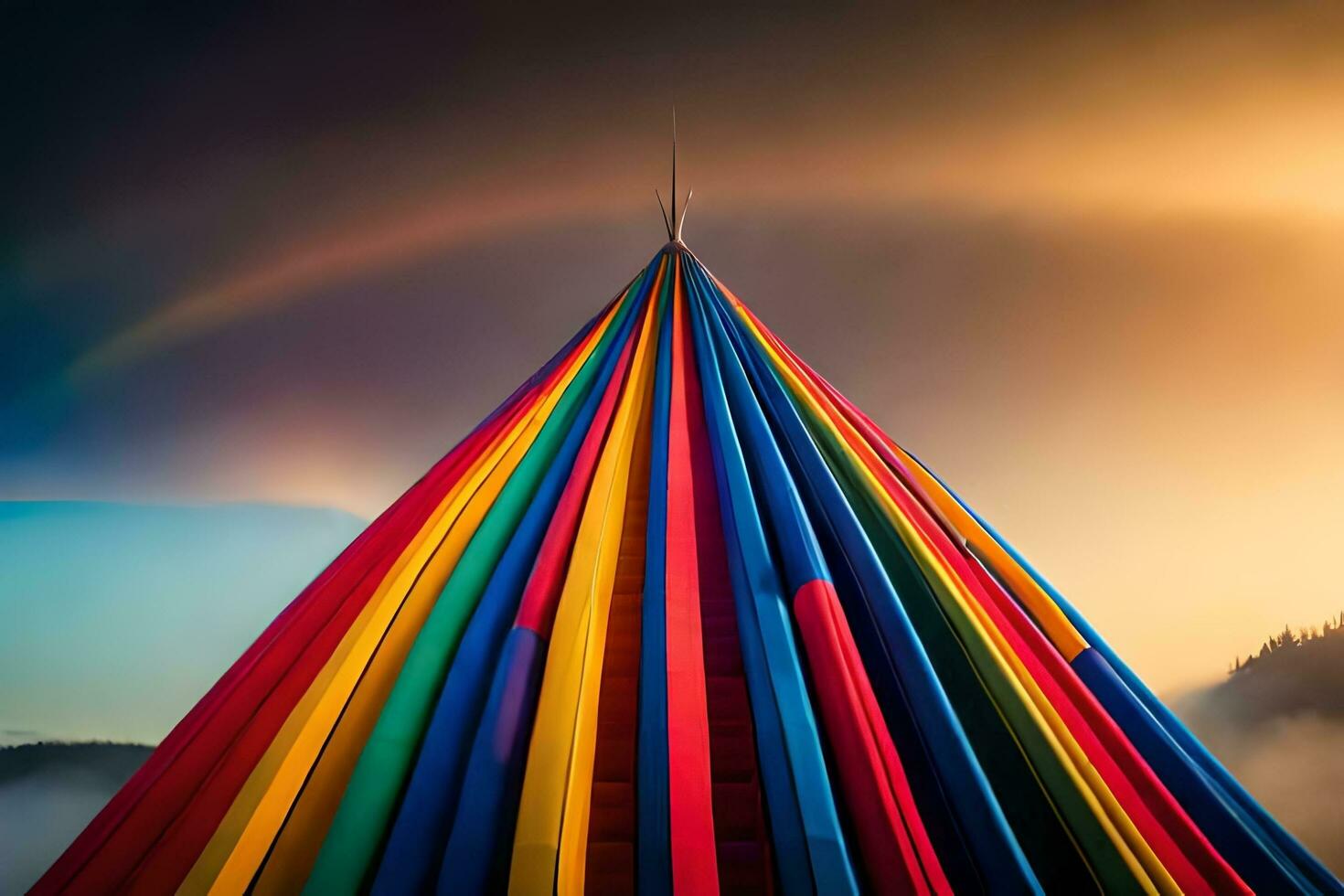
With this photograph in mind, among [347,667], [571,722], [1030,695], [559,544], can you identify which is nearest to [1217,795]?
[1030,695]

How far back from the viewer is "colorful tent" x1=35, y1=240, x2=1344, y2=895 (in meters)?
1.02

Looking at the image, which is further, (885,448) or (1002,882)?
(885,448)

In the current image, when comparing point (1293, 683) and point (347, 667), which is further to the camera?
point (1293, 683)

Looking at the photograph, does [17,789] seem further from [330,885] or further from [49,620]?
[330,885]

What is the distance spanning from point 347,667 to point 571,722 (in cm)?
48

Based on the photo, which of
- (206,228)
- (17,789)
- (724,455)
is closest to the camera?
(724,455)

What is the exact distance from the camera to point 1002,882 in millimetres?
980

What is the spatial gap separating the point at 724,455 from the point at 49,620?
524cm

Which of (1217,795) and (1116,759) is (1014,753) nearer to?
(1116,759)

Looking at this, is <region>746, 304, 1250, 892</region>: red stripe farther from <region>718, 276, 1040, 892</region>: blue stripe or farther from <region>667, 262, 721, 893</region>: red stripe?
<region>667, 262, 721, 893</region>: red stripe

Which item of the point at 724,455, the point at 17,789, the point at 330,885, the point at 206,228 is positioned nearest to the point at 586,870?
the point at 330,885

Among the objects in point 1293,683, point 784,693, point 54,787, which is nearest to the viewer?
point 784,693

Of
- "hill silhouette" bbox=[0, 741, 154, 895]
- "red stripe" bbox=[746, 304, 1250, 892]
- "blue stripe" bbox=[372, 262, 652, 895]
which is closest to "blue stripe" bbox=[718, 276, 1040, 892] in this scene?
"red stripe" bbox=[746, 304, 1250, 892]

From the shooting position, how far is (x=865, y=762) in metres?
1.07
